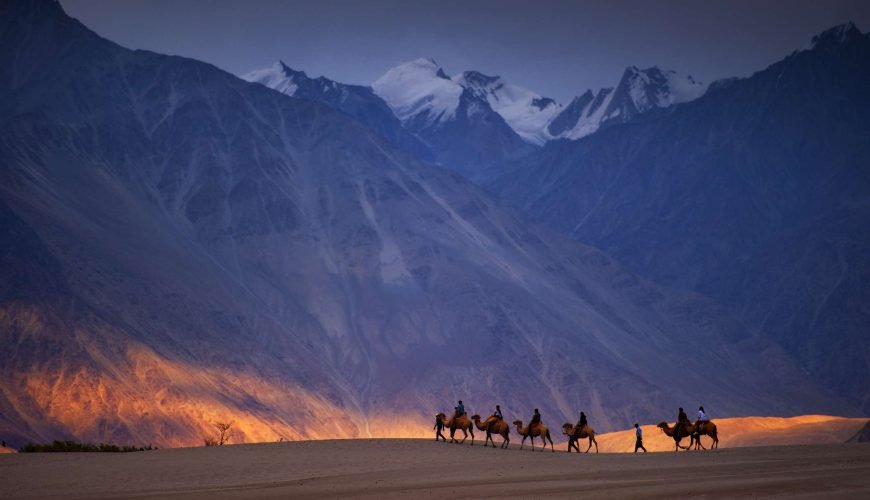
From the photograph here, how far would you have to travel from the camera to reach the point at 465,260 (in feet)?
554

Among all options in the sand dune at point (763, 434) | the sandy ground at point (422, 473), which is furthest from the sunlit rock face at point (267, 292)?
the sandy ground at point (422, 473)

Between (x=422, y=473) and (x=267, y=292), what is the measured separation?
11689 centimetres

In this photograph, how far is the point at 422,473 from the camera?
33.9 meters

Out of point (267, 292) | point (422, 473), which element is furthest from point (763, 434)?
point (267, 292)

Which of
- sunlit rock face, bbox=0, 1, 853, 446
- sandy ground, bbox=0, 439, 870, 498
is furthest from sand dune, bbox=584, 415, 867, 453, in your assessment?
sandy ground, bbox=0, 439, 870, 498

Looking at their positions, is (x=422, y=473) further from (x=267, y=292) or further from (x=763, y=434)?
(x=267, y=292)

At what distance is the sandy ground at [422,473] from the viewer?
27.5 metres

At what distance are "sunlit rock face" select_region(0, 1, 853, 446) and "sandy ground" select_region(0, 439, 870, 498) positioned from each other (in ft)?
189

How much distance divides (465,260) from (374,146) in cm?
3864

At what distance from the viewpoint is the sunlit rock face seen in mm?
113625

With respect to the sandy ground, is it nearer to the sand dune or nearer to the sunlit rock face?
the sand dune

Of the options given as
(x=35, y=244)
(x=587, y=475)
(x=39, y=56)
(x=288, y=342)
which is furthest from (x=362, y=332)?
(x=587, y=475)

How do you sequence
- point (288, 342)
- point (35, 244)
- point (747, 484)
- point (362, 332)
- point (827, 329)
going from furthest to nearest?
1. point (827, 329)
2. point (362, 332)
3. point (288, 342)
4. point (35, 244)
5. point (747, 484)

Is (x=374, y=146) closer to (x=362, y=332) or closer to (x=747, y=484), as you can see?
(x=362, y=332)
